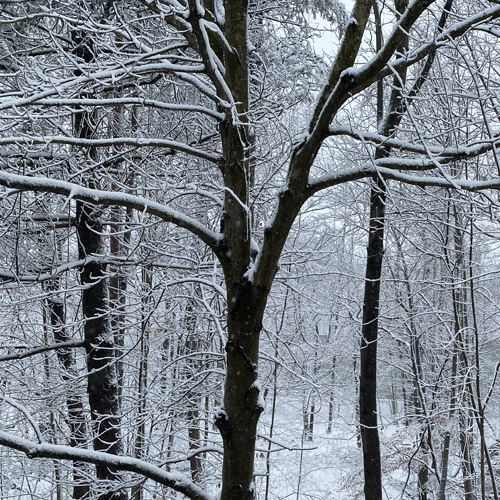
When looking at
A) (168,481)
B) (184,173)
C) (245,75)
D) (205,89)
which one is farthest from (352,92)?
(184,173)

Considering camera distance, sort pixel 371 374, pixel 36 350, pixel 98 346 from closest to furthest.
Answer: pixel 36 350 < pixel 98 346 < pixel 371 374

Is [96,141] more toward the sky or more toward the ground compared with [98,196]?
more toward the sky

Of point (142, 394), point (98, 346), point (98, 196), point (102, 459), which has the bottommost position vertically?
point (102, 459)

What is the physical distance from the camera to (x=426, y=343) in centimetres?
1191

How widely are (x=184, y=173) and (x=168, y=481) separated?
351 centimetres

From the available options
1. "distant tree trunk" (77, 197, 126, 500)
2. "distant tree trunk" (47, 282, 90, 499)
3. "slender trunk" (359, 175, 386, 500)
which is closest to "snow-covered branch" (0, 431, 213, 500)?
"distant tree trunk" (77, 197, 126, 500)

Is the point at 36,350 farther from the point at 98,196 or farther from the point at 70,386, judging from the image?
the point at 98,196

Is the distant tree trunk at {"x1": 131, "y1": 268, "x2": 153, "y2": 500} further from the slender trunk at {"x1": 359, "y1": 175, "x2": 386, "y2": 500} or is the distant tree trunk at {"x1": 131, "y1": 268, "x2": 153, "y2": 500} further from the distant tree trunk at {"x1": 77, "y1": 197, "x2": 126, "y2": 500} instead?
the slender trunk at {"x1": 359, "y1": 175, "x2": 386, "y2": 500}

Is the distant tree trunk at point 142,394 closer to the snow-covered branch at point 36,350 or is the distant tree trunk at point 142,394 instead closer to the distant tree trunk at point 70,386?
the snow-covered branch at point 36,350

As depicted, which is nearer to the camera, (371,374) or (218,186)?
(218,186)

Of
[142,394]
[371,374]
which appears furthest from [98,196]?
[371,374]

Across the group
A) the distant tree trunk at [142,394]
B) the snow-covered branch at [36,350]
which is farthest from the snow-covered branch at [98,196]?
the snow-covered branch at [36,350]

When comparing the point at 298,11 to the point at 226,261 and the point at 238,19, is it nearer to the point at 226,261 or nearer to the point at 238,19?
the point at 238,19

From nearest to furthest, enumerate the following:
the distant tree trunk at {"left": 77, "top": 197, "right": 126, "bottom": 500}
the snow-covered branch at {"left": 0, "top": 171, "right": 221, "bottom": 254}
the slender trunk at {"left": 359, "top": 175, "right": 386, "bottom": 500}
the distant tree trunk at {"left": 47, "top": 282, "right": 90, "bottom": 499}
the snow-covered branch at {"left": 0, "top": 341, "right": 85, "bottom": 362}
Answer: the snow-covered branch at {"left": 0, "top": 171, "right": 221, "bottom": 254}, the snow-covered branch at {"left": 0, "top": 341, "right": 85, "bottom": 362}, the distant tree trunk at {"left": 77, "top": 197, "right": 126, "bottom": 500}, the slender trunk at {"left": 359, "top": 175, "right": 386, "bottom": 500}, the distant tree trunk at {"left": 47, "top": 282, "right": 90, "bottom": 499}
